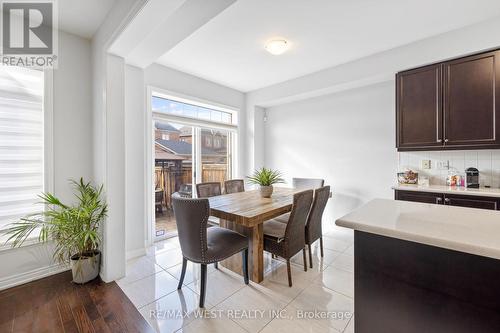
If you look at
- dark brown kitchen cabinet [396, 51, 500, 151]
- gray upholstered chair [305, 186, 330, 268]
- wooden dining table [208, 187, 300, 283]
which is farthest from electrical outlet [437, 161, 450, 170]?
wooden dining table [208, 187, 300, 283]

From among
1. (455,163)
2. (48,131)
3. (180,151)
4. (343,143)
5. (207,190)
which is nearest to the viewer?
(48,131)

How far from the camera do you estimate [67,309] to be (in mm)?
1891

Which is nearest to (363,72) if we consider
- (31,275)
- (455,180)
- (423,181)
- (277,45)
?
(277,45)

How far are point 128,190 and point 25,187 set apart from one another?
3.20ft

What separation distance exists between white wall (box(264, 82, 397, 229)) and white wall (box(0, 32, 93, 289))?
133 inches

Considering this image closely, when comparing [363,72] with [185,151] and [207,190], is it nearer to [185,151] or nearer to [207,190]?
[207,190]

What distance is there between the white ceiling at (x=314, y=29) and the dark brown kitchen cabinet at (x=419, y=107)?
45 centimetres

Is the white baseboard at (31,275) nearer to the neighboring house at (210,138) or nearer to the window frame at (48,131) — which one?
the window frame at (48,131)

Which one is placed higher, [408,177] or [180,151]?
[180,151]

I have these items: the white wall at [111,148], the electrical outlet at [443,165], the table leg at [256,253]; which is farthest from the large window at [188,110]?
the electrical outlet at [443,165]

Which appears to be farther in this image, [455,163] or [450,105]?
[455,163]

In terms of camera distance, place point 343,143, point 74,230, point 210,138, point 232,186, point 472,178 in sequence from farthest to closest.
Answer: point 210,138, point 343,143, point 232,186, point 472,178, point 74,230

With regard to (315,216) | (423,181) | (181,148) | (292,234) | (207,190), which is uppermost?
(181,148)

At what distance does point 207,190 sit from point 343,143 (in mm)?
2519
